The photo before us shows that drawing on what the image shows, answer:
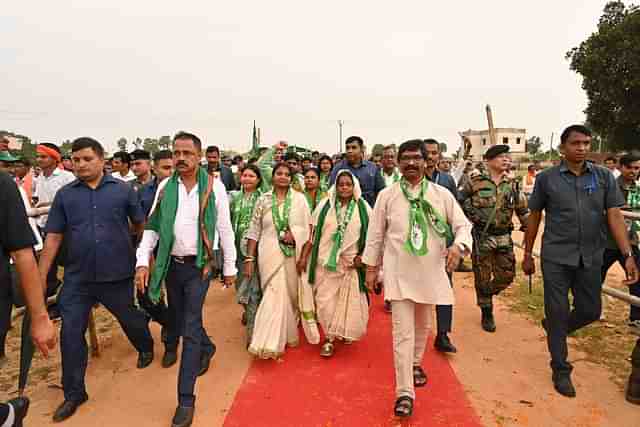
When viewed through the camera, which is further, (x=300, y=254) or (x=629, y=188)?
(x=629, y=188)

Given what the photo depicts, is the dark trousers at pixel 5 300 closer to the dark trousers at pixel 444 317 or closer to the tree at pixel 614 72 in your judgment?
the dark trousers at pixel 444 317

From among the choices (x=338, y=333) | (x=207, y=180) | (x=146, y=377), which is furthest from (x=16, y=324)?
(x=338, y=333)

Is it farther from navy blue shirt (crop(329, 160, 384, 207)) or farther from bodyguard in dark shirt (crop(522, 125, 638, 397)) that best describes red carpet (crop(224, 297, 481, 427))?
navy blue shirt (crop(329, 160, 384, 207))

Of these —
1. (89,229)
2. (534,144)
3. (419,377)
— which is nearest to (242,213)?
(89,229)

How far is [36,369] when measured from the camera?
3852 mm

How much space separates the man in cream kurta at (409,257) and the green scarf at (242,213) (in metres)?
1.88

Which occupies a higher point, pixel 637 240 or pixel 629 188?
pixel 629 188

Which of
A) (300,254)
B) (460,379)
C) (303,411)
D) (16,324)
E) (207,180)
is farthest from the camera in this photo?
(16,324)

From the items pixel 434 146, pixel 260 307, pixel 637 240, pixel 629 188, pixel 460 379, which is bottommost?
pixel 460 379

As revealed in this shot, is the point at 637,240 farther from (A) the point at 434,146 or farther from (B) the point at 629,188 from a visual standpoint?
(A) the point at 434,146

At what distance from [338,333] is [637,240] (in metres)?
3.54

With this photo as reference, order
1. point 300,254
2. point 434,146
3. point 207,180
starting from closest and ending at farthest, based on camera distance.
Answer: point 207,180
point 300,254
point 434,146

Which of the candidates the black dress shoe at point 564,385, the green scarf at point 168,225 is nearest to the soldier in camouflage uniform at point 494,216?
the black dress shoe at point 564,385

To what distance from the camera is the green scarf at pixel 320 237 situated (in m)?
4.09
